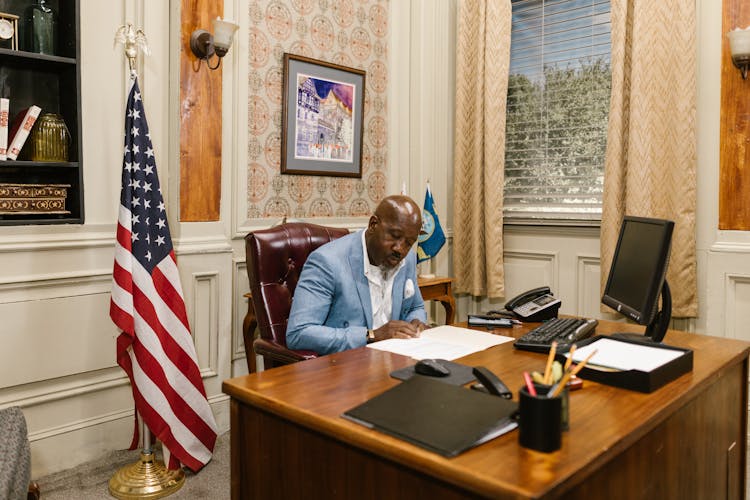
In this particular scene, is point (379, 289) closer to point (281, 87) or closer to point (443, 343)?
point (443, 343)

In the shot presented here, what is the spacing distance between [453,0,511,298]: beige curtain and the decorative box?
252cm

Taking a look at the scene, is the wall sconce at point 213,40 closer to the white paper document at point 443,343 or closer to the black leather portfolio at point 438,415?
the white paper document at point 443,343

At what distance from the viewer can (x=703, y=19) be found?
328cm

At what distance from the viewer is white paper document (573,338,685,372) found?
4.93 feet

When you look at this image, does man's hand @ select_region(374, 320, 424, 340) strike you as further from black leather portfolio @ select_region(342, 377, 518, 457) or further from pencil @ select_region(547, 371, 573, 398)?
pencil @ select_region(547, 371, 573, 398)

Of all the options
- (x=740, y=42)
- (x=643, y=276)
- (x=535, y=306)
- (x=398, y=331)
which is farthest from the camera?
(x=740, y=42)

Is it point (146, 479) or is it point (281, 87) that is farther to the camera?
point (281, 87)

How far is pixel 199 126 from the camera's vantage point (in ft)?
9.78

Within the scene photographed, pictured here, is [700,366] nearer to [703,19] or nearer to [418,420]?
[418,420]

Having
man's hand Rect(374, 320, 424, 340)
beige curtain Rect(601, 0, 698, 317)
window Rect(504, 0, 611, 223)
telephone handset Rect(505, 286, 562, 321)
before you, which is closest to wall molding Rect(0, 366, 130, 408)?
man's hand Rect(374, 320, 424, 340)

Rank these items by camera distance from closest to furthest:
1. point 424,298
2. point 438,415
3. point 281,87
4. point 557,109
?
point 438,415 < point 281,87 < point 424,298 < point 557,109

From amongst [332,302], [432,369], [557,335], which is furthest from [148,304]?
[557,335]

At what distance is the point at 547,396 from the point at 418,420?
0.81 ft

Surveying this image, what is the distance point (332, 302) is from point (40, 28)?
65.5 inches
